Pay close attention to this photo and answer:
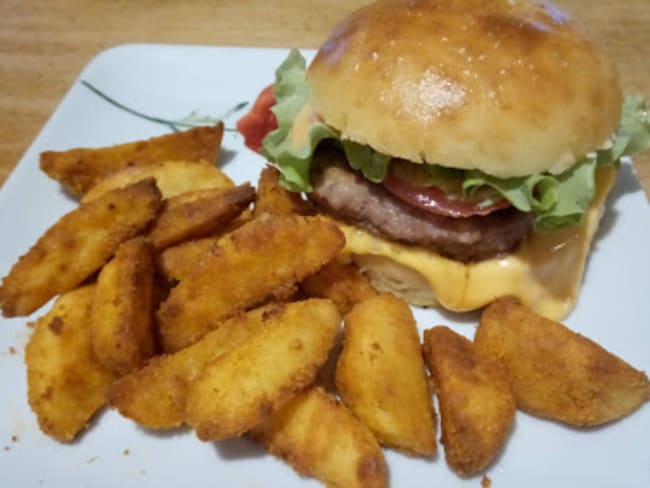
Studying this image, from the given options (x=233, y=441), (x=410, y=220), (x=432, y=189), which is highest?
(x=432, y=189)

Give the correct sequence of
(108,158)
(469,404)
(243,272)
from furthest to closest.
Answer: (108,158), (243,272), (469,404)

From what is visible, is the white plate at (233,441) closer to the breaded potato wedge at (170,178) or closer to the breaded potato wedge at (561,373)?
the breaded potato wedge at (561,373)

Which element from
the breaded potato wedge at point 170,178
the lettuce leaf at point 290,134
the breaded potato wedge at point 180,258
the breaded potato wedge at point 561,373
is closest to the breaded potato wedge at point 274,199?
the lettuce leaf at point 290,134

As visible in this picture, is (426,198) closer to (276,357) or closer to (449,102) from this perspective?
(449,102)

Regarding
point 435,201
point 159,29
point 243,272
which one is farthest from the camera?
point 159,29

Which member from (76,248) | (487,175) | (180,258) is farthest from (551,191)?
(76,248)

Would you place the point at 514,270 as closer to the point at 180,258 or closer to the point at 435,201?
the point at 435,201
